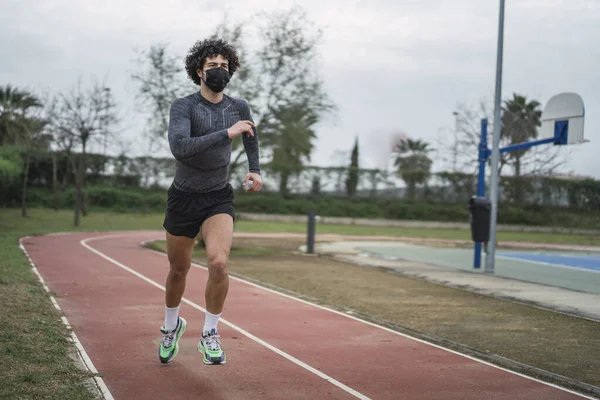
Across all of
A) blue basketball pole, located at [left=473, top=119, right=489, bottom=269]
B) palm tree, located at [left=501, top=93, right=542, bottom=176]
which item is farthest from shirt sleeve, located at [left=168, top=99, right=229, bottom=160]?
palm tree, located at [left=501, top=93, right=542, bottom=176]

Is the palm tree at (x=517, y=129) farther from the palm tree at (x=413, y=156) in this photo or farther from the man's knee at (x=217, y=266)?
the man's knee at (x=217, y=266)

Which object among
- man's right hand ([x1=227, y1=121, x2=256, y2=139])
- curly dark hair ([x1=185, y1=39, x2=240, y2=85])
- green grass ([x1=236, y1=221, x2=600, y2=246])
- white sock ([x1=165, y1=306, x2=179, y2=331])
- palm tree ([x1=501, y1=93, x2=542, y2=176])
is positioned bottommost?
green grass ([x1=236, y1=221, x2=600, y2=246])

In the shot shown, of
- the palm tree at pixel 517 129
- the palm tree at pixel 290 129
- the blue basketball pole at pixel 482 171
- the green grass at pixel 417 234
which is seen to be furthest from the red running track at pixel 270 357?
the palm tree at pixel 517 129

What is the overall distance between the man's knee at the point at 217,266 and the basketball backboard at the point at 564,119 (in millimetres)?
13663

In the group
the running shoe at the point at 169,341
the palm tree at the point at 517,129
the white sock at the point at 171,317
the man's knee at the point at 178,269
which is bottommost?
the running shoe at the point at 169,341

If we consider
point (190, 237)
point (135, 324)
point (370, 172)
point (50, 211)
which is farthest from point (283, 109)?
point (370, 172)

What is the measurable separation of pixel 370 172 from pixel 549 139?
34612 mm

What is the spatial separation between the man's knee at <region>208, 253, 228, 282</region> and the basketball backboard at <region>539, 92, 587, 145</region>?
13663mm

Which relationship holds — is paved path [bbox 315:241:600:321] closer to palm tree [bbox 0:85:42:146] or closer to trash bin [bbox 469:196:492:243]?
trash bin [bbox 469:196:492:243]

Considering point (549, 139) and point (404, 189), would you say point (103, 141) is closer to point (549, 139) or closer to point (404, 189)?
point (404, 189)

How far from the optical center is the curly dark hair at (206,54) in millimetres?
6197

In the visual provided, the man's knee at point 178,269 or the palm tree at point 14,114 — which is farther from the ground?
the palm tree at point 14,114

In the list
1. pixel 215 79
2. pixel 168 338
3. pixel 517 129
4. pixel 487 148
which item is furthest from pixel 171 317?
pixel 517 129

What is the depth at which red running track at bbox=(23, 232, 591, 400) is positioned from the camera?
612cm
